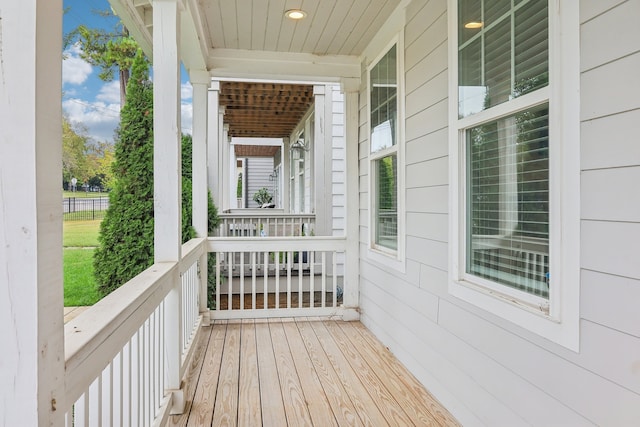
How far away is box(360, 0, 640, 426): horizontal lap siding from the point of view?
1.23 m

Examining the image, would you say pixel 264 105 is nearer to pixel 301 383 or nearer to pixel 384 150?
pixel 384 150

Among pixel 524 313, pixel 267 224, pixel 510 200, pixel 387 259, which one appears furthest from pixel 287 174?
pixel 524 313

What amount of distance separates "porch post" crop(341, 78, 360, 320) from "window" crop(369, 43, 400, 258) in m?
0.39

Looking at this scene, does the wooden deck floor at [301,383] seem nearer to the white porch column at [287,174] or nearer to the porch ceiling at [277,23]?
the porch ceiling at [277,23]

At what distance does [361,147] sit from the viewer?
4.20 m

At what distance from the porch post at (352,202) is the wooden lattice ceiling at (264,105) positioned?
5.35ft

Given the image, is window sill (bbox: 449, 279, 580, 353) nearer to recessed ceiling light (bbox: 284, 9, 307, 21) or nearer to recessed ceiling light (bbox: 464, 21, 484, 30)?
recessed ceiling light (bbox: 464, 21, 484, 30)

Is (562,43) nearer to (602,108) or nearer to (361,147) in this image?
(602,108)

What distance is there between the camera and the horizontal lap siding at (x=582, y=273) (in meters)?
1.23

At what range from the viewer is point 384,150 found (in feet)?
11.5

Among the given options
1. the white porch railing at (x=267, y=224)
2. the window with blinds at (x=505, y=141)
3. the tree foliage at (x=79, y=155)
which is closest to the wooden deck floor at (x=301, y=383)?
the window with blinds at (x=505, y=141)

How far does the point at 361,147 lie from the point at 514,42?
2463 millimetres

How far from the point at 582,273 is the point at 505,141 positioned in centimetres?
72

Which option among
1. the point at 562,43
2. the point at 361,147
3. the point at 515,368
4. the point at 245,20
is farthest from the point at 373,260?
the point at 562,43
